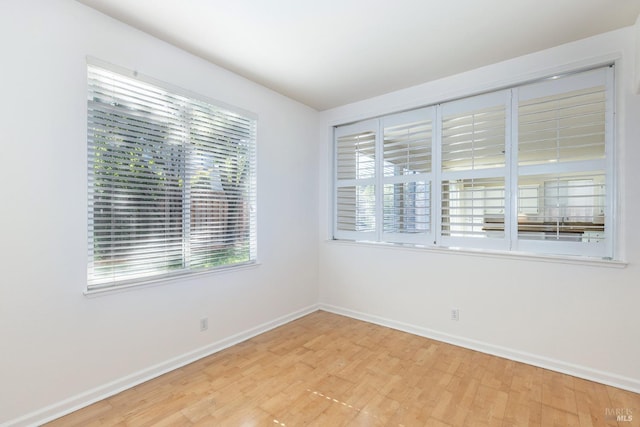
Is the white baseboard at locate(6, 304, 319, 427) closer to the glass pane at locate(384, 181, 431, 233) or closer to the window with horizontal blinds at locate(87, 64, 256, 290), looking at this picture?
the window with horizontal blinds at locate(87, 64, 256, 290)

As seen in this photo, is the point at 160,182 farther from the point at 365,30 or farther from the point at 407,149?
Result: the point at 407,149

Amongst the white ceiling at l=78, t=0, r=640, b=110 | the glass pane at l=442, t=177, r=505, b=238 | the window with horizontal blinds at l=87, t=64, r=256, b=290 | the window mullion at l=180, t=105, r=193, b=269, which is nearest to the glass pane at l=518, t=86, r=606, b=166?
the glass pane at l=442, t=177, r=505, b=238

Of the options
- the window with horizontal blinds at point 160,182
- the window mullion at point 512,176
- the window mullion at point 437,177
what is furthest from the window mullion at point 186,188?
the window mullion at point 512,176

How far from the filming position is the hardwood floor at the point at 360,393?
1.90 metres

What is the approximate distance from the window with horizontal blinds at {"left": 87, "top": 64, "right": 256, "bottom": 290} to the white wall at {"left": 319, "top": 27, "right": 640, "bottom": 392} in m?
1.67

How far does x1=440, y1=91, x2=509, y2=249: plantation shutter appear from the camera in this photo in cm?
281

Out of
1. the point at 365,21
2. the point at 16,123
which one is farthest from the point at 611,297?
the point at 16,123

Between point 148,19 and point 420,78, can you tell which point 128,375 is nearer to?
point 148,19

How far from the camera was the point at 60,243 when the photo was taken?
6.34ft

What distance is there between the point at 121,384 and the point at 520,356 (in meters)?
3.26

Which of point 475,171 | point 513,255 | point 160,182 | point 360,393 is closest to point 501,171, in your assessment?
point 475,171

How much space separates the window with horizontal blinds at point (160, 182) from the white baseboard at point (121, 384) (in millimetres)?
713

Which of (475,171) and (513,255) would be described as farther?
(475,171)

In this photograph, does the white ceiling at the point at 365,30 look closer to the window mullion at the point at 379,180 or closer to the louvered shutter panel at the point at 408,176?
the louvered shutter panel at the point at 408,176
